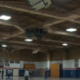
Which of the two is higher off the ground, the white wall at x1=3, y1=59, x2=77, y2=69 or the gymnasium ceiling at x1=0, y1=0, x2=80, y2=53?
the gymnasium ceiling at x1=0, y1=0, x2=80, y2=53

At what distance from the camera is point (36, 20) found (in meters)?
19.0

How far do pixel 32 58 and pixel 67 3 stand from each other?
115 feet

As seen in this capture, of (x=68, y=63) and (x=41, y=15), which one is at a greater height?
(x=41, y=15)

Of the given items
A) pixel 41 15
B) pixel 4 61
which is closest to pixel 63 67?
pixel 4 61

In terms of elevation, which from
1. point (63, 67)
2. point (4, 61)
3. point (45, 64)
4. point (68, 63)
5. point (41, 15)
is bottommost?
point (63, 67)

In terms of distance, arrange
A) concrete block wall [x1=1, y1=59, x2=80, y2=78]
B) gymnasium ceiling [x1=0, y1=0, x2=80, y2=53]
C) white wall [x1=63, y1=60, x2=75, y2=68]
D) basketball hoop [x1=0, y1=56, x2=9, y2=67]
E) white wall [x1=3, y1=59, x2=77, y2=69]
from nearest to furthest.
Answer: gymnasium ceiling [x1=0, y1=0, x2=80, y2=53]
concrete block wall [x1=1, y1=59, x2=80, y2=78]
white wall [x1=63, y1=60, x2=75, y2=68]
white wall [x1=3, y1=59, x2=77, y2=69]
basketball hoop [x1=0, y1=56, x2=9, y2=67]

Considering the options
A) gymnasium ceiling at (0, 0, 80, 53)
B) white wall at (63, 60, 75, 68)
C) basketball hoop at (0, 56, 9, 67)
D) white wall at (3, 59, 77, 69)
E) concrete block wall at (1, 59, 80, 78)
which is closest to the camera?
gymnasium ceiling at (0, 0, 80, 53)

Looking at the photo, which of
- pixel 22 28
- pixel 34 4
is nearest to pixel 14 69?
pixel 22 28

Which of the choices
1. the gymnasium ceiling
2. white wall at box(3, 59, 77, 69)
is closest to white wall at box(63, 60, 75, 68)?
white wall at box(3, 59, 77, 69)

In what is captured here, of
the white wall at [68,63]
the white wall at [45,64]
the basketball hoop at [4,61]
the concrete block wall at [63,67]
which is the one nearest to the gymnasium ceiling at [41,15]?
the white wall at [68,63]

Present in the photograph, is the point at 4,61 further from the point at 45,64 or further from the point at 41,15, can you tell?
the point at 41,15

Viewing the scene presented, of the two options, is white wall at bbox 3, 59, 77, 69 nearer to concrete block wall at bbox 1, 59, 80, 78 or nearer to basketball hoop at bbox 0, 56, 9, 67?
concrete block wall at bbox 1, 59, 80, 78

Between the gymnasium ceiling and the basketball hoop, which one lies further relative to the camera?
the basketball hoop

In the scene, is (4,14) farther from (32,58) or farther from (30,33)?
(32,58)
